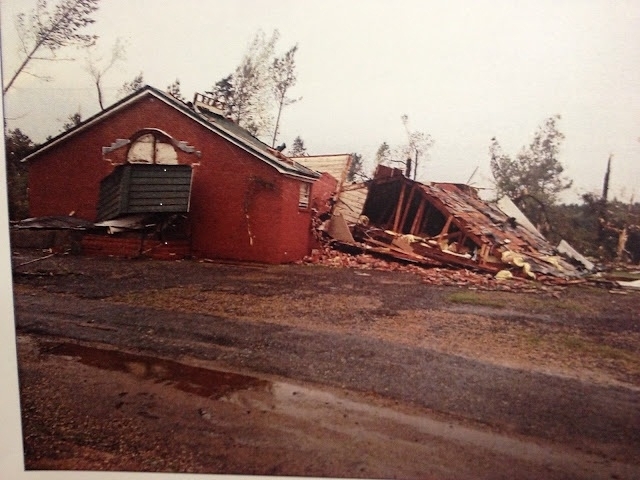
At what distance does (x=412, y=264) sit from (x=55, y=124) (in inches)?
84.1

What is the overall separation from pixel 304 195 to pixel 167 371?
122 cm

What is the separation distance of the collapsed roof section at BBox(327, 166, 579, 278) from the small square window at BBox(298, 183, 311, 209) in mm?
207

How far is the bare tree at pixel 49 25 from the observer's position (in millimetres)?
2154

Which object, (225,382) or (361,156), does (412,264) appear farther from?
(225,382)

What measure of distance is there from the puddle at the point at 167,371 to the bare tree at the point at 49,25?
1.46m

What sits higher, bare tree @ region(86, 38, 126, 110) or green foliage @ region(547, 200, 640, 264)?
bare tree @ region(86, 38, 126, 110)

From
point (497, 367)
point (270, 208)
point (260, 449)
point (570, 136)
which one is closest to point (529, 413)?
point (497, 367)

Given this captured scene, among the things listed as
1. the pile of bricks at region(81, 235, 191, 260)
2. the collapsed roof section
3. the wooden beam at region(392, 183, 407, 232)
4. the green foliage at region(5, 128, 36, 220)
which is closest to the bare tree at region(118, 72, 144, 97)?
the green foliage at region(5, 128, 36, 220)

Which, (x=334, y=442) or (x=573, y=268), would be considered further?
→ (x=573, y=268)

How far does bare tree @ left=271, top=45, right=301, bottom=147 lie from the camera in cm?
220

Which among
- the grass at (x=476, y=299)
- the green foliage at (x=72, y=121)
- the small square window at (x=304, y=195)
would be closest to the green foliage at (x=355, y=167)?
the small square window at (x=304, y=195)

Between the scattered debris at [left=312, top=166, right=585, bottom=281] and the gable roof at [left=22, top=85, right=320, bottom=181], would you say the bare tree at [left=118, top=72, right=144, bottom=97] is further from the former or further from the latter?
the scattered debris at [left=312, top=166, right=585, bottom=281]

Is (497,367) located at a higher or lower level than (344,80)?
lower

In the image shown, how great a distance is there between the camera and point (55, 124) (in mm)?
2234
